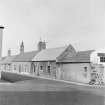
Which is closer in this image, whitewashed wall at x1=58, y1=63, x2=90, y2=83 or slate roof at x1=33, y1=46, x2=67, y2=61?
whitewashed wall at x1=58, y1=63, x2=90, y2=83

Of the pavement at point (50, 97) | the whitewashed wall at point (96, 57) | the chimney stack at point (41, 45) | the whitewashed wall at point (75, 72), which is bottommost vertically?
the pavement at point (50, 97)

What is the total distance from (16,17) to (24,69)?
131 ft

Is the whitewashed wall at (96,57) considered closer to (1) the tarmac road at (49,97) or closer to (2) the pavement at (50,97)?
(2) the pavement at (50,97)

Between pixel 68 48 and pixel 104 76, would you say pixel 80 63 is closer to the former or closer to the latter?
pixel 104 76

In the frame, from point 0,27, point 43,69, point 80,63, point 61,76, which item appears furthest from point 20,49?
point 0,27

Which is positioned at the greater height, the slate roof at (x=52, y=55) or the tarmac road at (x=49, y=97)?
the slate roof at (x=52, y=55)

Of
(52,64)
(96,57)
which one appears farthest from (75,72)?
(52,64)

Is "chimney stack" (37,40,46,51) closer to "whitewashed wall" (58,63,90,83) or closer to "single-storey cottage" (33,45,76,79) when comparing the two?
"single-storey cottage" (33,45,76,79)

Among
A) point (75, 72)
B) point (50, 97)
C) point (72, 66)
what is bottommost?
point (50, 97)

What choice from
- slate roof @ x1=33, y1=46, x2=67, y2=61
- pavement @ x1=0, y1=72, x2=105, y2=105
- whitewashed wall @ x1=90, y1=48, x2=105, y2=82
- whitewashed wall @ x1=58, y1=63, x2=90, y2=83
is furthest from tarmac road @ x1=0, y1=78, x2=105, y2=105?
slate roof @ x1=33, y1=46, x2=67, y2=61

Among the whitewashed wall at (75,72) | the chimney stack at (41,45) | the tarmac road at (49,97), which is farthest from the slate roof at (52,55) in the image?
the tarmac road at (49,97)

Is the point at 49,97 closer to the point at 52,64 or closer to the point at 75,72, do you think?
the point at 75,72

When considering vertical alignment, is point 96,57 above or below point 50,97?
above

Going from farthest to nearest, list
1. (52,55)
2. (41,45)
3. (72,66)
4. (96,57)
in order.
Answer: (41,45)
(52,55)
(72,66)
(96,57)
